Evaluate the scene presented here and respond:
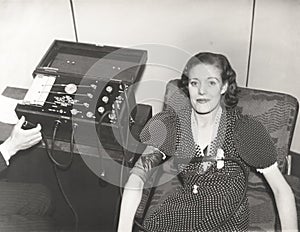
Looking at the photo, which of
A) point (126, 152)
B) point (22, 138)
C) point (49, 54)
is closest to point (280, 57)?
point (126, 152)

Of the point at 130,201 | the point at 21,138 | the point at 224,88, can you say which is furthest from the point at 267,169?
the point at 21,138

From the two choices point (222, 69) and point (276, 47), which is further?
point (276, 47)

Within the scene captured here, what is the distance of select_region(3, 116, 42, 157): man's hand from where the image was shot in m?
2.36

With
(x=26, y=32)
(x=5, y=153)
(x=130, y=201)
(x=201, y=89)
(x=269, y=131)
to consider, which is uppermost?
(x=26, y=32)

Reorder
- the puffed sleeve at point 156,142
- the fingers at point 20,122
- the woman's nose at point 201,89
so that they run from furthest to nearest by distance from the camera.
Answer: the fingers at point 20,122 → the puffed sleeve at point 156,142 → the woman's nose at point 201,89

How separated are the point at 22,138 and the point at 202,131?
74cm

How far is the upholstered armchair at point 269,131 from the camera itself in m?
2.26

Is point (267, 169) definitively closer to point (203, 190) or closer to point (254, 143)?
point (254, 143)

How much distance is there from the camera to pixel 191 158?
2229 mm

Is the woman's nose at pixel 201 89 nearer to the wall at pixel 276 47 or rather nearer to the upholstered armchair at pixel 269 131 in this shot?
the upholstered armchair at pixel 269 131


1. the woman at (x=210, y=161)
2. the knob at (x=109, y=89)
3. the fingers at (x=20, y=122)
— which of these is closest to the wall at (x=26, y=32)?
the fingers at (x=20, y=122)

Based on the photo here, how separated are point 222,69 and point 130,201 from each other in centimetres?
60

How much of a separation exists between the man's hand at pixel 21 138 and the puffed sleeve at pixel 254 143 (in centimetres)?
80

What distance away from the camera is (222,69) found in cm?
216
